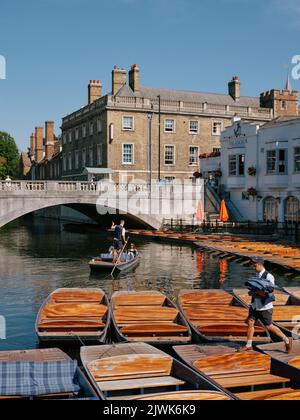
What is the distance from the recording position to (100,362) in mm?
10891

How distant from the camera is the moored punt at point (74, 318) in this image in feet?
48.9

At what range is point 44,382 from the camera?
9789 mm

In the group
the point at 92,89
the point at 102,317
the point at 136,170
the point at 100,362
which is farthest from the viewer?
the point at 92,89

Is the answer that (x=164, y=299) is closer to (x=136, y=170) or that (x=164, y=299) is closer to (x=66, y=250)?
(x=66, y=250)

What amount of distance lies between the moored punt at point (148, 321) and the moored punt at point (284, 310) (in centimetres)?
276

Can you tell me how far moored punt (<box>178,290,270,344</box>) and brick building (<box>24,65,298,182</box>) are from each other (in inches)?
1450

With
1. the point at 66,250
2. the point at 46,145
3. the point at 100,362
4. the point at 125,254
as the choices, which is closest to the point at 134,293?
the point at 100,362

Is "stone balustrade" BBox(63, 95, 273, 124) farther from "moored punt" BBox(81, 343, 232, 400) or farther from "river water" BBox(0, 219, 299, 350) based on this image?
"moored punt" BBox(81, 343, 232, 400)

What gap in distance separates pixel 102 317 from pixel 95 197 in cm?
2969

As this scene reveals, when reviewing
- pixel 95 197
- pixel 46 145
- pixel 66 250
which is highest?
pixel 46 145

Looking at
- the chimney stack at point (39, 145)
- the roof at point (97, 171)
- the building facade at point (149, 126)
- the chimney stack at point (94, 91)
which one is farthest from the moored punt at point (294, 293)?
the chimney stack at point (39, 145)

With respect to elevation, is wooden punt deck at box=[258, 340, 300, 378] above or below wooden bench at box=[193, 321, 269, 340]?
above

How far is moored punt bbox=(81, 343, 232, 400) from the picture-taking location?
32.9ft

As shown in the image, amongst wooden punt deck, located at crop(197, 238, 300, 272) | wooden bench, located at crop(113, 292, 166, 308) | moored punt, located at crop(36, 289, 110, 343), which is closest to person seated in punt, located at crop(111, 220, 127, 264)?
wooden punt deck, located at crop(197, 238, 300, 272)
